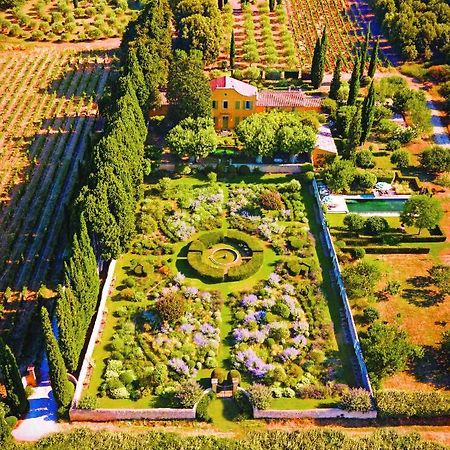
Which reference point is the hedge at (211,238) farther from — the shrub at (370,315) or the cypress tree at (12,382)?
the cypress tree at (12,382)

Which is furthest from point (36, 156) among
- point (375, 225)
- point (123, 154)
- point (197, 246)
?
point (375, 225)

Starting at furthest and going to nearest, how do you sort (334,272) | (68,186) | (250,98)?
1. (250,98)
2. (68,186)
3. (334,272)

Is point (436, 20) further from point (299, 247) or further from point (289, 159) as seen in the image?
point (299, 247)

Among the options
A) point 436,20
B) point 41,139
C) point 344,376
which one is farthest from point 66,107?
point 436,20

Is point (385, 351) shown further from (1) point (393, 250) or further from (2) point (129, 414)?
(2) point (129, 414)

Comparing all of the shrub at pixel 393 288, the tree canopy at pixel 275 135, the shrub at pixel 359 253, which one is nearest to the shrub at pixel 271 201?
the tree canopy at pixel 275 135
